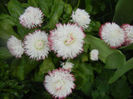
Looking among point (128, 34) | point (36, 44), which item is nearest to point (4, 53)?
point (36, 44)

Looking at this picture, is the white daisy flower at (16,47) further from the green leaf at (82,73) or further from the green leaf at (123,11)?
the green leaf at (123,11)

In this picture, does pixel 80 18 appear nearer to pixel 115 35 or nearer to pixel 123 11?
pixel 115 35

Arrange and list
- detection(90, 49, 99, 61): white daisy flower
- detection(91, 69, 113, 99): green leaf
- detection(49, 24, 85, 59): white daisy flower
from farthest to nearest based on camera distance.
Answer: detection(91, 69, 113, 99): green leaf < detection(90, 49, 99, 61): white daisy flower < detection(49, 24, 85, 59): white daisy flower

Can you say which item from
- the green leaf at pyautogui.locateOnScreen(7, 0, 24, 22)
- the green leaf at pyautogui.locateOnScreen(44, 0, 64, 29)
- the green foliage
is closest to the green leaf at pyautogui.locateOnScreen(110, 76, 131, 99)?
the green foliage

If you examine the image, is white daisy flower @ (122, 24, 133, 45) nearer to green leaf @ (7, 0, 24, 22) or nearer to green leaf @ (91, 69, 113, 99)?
green leaf @ (91, 69, 113, 99)

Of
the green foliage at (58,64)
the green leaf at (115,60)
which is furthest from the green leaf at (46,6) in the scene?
the green leaf at (115,60)

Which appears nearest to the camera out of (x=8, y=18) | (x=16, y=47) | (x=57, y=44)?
(x=57, y=44)

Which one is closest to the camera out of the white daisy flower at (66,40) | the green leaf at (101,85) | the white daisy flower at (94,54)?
the white daisy flower at (66,40)
